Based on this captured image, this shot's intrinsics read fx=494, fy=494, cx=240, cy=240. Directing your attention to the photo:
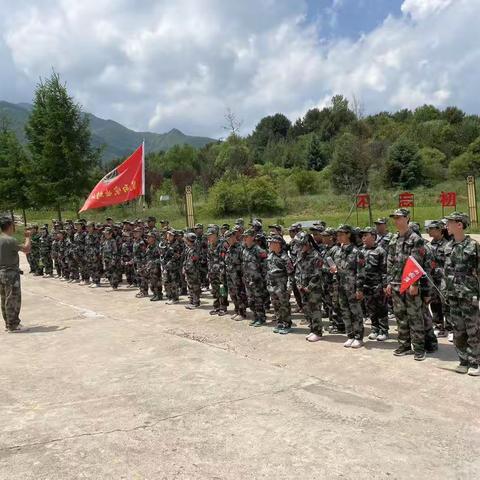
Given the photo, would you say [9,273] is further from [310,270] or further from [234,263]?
[310,270]

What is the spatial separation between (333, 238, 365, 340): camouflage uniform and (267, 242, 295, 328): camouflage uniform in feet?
3.33

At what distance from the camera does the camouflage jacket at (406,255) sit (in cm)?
641

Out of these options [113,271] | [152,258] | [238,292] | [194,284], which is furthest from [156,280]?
[238,292]

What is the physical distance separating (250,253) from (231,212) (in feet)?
94.6

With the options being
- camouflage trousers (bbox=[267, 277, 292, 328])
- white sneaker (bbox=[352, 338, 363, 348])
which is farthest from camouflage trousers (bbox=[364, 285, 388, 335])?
camouflage trousers (bbox=[267, 277, 292, 328])

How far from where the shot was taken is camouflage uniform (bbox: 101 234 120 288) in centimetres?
1346

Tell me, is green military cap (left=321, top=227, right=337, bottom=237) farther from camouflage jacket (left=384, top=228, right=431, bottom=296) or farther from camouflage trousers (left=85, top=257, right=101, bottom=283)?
camouflage trousers (left=85, top=257, right=101, bottom=283)

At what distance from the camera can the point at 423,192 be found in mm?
37000

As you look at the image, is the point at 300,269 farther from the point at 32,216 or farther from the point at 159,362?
the point at 32,216

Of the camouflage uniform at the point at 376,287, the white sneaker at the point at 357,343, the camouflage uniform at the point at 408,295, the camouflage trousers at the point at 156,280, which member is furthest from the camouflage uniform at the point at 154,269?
the camouflage uniform at the point at 408,295

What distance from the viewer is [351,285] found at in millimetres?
7039

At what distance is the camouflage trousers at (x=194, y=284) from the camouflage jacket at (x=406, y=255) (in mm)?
4688

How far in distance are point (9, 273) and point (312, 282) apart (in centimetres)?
518

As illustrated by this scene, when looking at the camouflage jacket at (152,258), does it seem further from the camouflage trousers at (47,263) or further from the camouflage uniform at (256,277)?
the camouflage trousers at (47,263)
